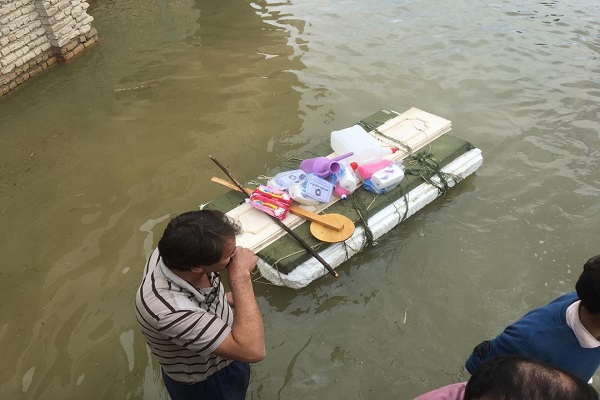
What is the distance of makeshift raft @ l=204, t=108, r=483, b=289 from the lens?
4008mm

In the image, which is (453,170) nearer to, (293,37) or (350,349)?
(350,349)

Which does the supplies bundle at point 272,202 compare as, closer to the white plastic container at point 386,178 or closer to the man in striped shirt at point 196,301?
the white plastic container at point 386,178

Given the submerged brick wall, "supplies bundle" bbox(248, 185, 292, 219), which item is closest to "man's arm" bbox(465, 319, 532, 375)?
"supplies bundle" bbox(248, 185, 292, 219)

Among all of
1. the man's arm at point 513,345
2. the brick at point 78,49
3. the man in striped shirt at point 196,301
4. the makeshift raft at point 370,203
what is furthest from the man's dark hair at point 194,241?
A: the brick at point 78,49

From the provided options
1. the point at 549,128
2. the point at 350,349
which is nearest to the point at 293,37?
the point at 549,128

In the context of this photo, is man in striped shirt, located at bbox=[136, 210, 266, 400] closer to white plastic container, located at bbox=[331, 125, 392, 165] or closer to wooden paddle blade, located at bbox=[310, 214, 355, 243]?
wooden paddle blade, located at bbox=[310, 214, 355, 243]

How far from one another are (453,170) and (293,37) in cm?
511

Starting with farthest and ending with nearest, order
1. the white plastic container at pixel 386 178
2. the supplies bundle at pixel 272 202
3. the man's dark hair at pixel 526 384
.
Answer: the white plastic container at pixel 386 178 → the supplies bundle at pixel 272 202 → the man's dark hair at pixel 526 384

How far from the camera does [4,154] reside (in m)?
6.05

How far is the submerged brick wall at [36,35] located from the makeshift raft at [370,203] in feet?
16.6

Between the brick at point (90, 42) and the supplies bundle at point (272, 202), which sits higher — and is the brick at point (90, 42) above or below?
below

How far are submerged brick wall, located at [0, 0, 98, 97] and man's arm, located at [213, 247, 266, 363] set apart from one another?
22.5ft

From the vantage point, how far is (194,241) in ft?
6.66

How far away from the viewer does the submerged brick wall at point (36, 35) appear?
6.98 metres
